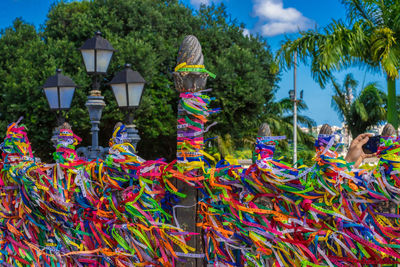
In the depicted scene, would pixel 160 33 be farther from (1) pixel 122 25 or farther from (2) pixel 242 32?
(2) pixel 242 32

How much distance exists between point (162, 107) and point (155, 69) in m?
1.61

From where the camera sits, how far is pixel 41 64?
17.3 meters

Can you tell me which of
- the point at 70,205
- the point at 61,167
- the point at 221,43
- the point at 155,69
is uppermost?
the point at 221,43

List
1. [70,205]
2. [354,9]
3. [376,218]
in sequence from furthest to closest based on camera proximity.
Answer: [354,9]
[70,205]
[376,218]

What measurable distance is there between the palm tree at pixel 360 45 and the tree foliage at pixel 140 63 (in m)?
4.11

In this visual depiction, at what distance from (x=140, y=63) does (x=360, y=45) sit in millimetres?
8194

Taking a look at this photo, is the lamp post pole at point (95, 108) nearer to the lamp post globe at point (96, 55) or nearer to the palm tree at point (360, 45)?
the lamp post globe at point (96, 55)

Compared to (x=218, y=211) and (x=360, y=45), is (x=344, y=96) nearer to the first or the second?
(x=360, y=45)

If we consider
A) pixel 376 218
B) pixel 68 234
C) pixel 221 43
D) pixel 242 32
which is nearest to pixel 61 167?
pixel 68 234

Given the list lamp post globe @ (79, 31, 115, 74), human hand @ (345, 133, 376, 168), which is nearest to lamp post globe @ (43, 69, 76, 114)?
lamp post globe @ (79, 31, 115, 74)

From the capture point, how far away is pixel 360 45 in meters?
14.8

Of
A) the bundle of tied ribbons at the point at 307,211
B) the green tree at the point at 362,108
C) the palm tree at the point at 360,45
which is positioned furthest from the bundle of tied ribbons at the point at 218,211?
the green tree at the point at 362,108

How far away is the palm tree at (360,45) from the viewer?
14.3 metres

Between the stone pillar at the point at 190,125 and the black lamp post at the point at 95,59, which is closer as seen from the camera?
the stone pillar at the point at 190,125
